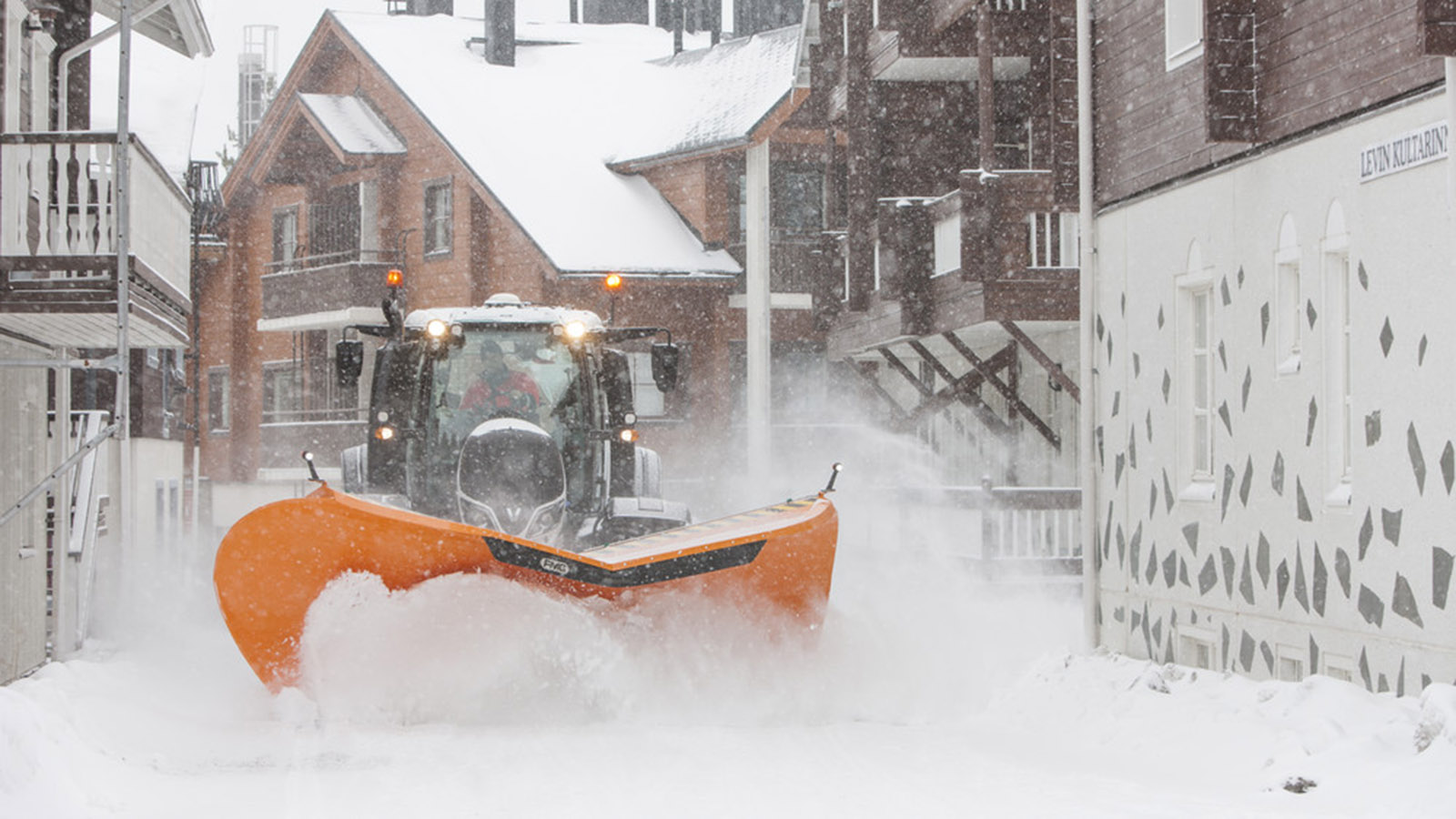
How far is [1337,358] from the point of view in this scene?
9.44 metres

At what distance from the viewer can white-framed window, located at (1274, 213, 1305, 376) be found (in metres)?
10.1

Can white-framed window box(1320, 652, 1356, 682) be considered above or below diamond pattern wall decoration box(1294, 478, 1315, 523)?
below

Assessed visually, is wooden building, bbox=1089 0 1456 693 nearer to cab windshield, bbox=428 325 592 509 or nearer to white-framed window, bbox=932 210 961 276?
cab windshield, bbox=428 325 592 509

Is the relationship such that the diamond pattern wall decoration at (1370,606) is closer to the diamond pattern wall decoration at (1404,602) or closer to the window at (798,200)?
the diamond pattern wall decoration at (1404,602)

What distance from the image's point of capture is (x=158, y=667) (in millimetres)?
12844

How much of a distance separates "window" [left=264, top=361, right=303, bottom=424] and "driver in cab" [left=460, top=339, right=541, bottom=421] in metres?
22.5

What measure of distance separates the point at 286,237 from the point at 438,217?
4736 millimetres

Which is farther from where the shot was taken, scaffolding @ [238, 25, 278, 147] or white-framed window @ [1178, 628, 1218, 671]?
scaffolding @ [238, 25, 278, 147]

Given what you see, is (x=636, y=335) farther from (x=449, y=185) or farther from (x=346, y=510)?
(x=449, y=185)

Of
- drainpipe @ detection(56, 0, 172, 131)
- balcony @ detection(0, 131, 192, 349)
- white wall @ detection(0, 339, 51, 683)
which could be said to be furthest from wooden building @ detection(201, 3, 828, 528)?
balcony @ detection(0, 131, 192, 349)

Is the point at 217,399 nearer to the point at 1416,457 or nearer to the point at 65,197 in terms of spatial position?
the point at 65,197

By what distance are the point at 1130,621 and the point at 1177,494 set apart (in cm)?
→ 118

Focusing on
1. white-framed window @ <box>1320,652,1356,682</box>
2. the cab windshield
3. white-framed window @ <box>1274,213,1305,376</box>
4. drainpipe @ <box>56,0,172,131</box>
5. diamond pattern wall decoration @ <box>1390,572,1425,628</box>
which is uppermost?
drainpipe @ <box>56,0,172,131</box>

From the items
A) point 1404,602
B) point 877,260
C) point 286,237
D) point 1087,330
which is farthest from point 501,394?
point 286,237
